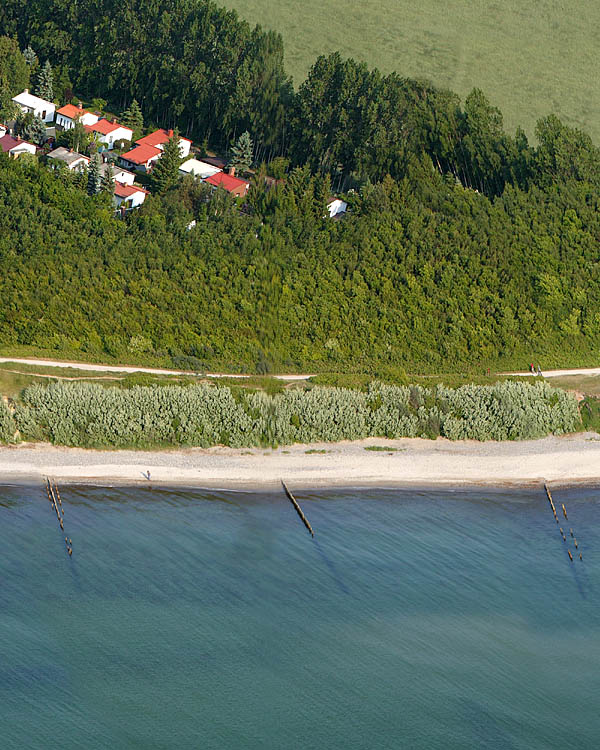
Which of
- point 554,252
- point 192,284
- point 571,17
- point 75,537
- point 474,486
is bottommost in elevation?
point 75,537

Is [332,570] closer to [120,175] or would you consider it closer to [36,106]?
[120,175]

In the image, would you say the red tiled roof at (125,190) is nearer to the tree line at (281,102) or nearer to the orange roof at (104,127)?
the orange roof at (104,127)

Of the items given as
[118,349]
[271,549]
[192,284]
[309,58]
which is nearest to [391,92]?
[309,58]

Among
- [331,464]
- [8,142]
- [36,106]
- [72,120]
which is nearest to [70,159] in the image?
[8,142]

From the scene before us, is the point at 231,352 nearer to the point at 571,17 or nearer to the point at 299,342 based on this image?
the point at 299,342

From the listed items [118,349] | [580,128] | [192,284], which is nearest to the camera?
[118,349]

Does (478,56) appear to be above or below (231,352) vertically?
above

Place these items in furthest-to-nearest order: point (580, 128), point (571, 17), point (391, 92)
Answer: point (571, 17)
point (580, 128)
point (391, 92)

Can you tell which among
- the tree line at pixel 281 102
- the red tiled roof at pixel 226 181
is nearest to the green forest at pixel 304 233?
the tree line at pixel 281 102
